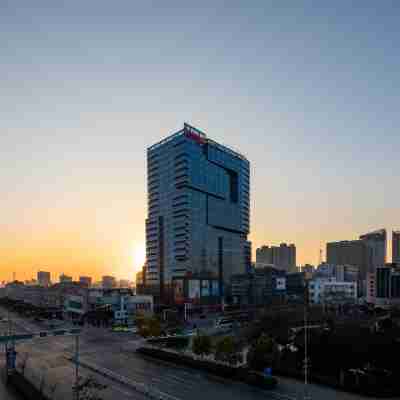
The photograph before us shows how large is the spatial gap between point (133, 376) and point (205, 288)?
107746 millimetres

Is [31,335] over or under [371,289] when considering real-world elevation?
over

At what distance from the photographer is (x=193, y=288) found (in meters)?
154

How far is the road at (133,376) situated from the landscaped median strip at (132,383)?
0.56 meters

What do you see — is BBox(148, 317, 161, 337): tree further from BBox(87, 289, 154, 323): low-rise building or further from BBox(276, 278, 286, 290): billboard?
BBox(276, 278, 286, 290): billboard

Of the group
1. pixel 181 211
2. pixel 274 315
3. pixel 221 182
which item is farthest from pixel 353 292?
pixel 274 315

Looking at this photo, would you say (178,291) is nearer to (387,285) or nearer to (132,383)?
(387,285)

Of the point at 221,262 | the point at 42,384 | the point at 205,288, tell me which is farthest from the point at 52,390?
the point at 221,262

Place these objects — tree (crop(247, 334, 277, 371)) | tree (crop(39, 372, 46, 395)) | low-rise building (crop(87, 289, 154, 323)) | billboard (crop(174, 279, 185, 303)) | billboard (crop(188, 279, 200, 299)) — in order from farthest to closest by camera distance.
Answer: billboard (crop(188, 279, 200, 299))
billboard (crop(174, 279, 185, 303))
low-rise building (crop(87, 289, 154, 323))
tree (crop(247, 334, 277, 371))
tree (crop(39, 372, 46, 395))

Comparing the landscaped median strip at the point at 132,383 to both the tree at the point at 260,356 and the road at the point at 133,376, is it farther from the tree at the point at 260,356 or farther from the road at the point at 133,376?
the tree at the point at 260,356

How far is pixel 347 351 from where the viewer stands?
55.8 m

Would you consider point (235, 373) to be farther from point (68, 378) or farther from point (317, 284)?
point (317, 284)

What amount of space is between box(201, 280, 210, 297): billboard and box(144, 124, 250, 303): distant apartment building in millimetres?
4348

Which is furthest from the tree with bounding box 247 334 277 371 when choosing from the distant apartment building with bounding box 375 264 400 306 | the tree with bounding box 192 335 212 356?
the distant apartment building with bounding box 375 264 400 306

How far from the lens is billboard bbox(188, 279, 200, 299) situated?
5983 inches
